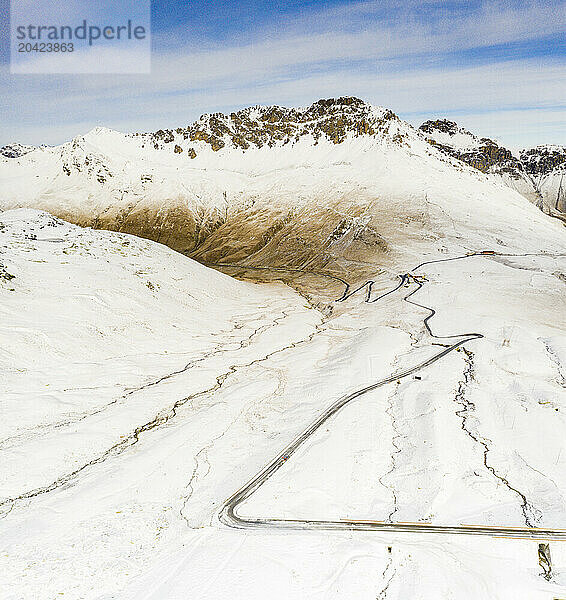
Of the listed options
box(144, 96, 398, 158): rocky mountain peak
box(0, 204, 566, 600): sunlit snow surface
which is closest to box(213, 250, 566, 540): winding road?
box(0, 204, 566, 600): sunlit snow surface

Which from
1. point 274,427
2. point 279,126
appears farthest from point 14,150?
point 274,427

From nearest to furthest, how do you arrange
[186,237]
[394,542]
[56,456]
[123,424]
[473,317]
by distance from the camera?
[394,542] < [56,456] < [123,424] < [473,317] < [186,237]

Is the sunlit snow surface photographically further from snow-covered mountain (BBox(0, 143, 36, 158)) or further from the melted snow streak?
snow-covered mountain (BBox(0, 143, 36, 158))

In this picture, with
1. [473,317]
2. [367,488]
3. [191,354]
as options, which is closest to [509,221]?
[473,317]

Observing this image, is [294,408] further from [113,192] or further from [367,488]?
[113,192]

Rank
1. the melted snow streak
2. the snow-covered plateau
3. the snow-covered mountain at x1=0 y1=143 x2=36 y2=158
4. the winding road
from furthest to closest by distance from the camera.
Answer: the snow-covered mountain at x1=0 y1=143 x2=36 y2=158 < the melted snow streak < the winding road < the snow-covered plateau

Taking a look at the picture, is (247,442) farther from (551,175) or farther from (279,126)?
(551,175)

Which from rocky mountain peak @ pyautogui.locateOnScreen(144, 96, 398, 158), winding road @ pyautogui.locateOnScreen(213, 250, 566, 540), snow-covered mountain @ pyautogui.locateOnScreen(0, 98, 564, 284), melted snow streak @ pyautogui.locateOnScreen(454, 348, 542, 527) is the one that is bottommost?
winding road @ pyautogui.locateOnScreen(213, 250, 566, 540)

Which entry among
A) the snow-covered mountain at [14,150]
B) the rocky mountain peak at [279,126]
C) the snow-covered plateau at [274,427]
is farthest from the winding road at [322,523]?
the snow-covered mountain at [14,150]

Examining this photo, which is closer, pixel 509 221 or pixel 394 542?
pixel 394 542
